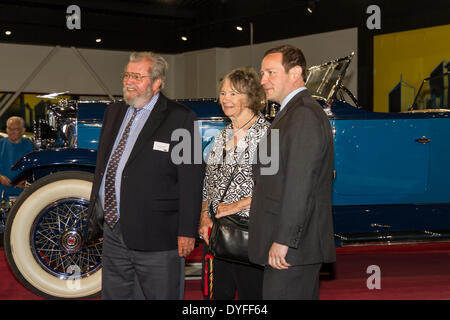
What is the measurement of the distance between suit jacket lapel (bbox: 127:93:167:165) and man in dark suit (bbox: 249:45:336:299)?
1.74ft

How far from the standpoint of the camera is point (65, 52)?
12.5m

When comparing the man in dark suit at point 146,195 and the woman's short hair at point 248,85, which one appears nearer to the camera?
the man in dark suit at point 146,195

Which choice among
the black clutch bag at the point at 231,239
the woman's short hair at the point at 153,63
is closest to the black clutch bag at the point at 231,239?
the black clutch bag at the point at 231,239

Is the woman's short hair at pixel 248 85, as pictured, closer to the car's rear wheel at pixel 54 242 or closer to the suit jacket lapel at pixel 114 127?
the suit jacket lapel at pixel 114 127

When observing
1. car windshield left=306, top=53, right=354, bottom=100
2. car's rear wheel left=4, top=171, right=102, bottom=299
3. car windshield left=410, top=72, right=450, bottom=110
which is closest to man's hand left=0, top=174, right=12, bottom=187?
car's rear wheel left=4, top=171, right=102, bottom=299

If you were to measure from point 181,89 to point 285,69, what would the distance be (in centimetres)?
1206

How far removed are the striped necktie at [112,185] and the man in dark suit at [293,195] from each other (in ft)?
2.16

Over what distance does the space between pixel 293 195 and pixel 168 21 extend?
1199cm

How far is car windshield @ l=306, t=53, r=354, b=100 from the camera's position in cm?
446

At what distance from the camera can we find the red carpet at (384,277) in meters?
3.88

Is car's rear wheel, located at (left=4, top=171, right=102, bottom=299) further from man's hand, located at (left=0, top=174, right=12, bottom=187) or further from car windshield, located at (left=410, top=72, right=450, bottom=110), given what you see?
car windshield, located at (left=410, top=72, right=450, bottom=110)
